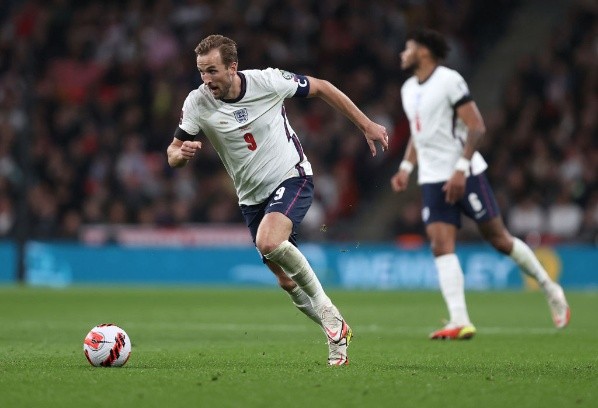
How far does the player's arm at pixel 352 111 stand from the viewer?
24.1ft

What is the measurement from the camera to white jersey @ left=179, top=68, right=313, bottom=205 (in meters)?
7.57

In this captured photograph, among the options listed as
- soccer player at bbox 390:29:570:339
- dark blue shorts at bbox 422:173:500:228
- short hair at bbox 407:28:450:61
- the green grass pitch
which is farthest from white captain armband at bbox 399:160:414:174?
the green grass pitch

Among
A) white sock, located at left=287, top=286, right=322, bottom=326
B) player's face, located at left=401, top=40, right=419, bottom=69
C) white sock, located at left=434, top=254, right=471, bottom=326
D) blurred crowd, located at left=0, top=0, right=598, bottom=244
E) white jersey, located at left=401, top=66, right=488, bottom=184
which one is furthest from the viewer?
blurred crowd, located at left=0, top=0, right=598, bottom=244

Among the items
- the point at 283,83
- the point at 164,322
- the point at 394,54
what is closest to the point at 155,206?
the point at 394,54

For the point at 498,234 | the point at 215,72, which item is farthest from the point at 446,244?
the point at 215,72

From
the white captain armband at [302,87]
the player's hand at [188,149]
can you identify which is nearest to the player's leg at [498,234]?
the white captain armband at [302,87]

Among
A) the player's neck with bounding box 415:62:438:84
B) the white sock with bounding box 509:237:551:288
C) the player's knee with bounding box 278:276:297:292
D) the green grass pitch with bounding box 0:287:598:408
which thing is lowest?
the green grass pitch with bounding box 0:287:598:408

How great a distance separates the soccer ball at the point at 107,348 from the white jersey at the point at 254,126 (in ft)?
4.22

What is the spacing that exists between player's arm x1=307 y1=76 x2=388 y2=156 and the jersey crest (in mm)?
423

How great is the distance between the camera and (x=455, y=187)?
971cm

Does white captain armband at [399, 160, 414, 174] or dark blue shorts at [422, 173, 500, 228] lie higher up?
white captain armband at [399, 160, 414, 174]

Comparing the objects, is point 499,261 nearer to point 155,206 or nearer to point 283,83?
point 155,206

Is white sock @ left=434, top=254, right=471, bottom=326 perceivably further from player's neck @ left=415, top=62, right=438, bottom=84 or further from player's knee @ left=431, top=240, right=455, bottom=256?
player's neck @ left=415, top=62, right=438, bottom=84

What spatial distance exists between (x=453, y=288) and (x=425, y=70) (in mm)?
1843
